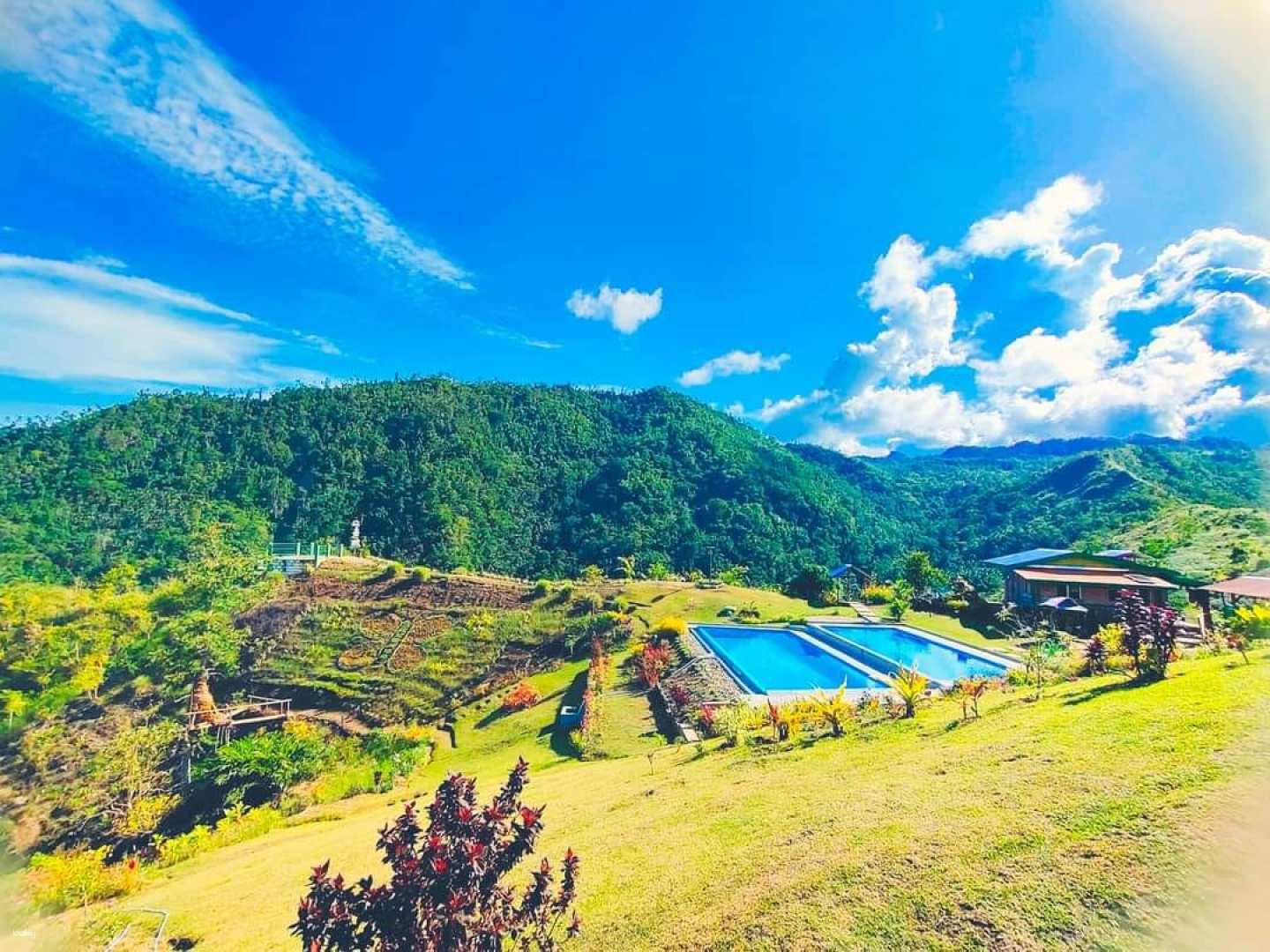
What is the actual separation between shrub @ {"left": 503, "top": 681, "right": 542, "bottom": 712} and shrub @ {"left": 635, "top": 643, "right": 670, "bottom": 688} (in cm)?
344

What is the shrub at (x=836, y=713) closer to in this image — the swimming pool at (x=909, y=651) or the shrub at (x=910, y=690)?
the shrub at (x=910, y=690)

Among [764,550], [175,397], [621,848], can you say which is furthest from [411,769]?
[175,397]

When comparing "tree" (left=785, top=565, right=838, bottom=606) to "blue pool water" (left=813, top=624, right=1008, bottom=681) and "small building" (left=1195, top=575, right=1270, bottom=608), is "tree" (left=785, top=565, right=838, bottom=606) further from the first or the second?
"small building" (left=1195, top=575, right=1270, bottom=608)

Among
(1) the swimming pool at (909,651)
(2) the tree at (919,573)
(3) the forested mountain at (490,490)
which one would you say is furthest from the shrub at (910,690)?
(3) the forested mountain at (490,490)

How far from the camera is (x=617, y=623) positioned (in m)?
23.0

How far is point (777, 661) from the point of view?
18.3m

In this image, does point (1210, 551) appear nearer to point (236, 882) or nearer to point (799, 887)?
point (799, 887)

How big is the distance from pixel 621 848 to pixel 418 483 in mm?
67213

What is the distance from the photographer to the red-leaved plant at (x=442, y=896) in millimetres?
3076

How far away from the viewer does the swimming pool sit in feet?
49.8

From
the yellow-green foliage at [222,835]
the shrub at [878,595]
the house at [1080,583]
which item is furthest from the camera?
the shrub at [878,595]

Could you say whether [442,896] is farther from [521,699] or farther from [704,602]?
[704,602]

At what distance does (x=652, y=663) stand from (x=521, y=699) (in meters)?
4.38

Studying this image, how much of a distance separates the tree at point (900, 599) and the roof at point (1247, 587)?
860 cm
